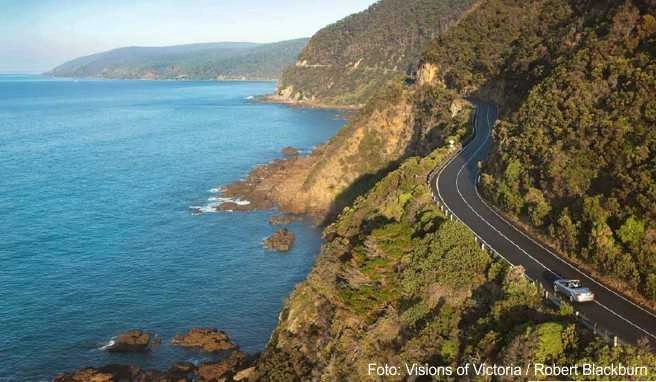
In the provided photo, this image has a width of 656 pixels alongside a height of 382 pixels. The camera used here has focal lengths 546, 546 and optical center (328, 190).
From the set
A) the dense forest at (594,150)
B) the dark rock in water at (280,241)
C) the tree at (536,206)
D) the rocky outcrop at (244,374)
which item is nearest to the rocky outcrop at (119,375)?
the rocky outcrop at (244,374)

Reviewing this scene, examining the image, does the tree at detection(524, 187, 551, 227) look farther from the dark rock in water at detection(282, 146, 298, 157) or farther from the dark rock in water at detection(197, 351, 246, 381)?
the dark rock in water at detection(282, 146, 298, 157)

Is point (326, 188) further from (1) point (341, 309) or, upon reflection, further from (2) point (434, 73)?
(1) point (341, 309)

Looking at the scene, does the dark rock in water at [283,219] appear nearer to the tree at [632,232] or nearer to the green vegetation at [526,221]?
the green vegetation at [526,221]

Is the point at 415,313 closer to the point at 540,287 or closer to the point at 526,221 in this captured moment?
the point at 540,287

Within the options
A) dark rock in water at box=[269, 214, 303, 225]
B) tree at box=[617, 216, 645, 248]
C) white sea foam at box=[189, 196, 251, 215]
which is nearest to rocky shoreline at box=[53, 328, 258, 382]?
tree at box=[617, 216, 645, 248]

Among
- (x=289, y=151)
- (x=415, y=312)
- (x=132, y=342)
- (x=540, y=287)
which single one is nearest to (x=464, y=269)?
(x=415, y=312)

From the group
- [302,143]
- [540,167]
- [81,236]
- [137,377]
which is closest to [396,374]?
[540,167]
